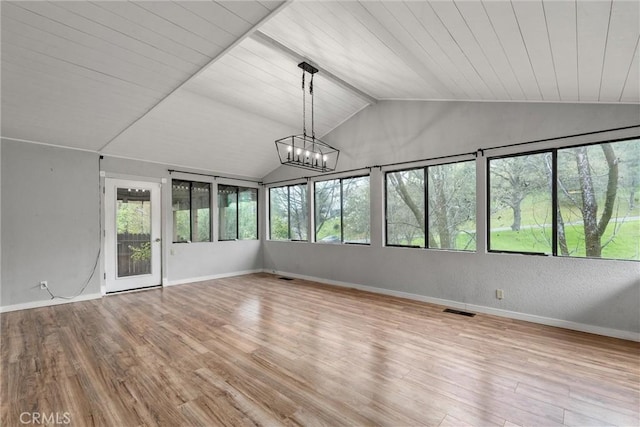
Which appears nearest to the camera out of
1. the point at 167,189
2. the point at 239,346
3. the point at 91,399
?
the point at 91,399

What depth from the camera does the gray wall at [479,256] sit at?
3223mm

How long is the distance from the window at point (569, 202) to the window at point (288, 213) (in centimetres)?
400

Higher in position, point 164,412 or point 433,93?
point 433,93

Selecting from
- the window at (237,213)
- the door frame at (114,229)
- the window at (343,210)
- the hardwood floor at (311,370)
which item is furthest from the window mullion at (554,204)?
the door frame at (114,229)

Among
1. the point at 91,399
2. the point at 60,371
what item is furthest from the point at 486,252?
the point at 60,371

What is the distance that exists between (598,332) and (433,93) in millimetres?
3626

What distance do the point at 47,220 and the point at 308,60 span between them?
492cm

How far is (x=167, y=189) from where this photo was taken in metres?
6.03

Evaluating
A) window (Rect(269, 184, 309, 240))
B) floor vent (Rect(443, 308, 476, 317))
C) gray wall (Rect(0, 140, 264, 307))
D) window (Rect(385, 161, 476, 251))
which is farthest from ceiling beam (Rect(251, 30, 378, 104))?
gray wall (Rect(0, 140, 264, 307))

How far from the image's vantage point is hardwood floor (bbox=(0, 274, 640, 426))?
6.42ft

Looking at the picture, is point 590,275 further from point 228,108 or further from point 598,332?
point 228,108

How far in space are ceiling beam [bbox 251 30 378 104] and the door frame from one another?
4010 millimetres

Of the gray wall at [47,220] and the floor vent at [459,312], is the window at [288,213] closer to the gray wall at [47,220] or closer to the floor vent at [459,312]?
the floor vent at [459,312]

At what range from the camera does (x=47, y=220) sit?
4648 mm
